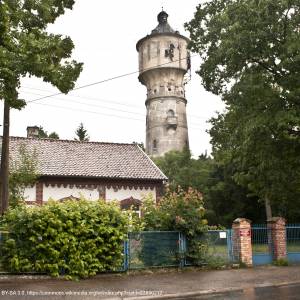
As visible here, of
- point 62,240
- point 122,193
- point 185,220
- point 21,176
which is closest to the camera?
point 62,240

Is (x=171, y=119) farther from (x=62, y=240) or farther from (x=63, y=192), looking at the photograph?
(x=62, y=240)

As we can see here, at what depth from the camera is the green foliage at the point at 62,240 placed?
14.7 m

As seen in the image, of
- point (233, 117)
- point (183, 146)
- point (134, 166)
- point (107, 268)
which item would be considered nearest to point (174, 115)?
point (183, 146)

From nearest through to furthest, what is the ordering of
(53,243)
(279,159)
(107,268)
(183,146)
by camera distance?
(53,243) → (107,268) → (279,159) → (183,146)

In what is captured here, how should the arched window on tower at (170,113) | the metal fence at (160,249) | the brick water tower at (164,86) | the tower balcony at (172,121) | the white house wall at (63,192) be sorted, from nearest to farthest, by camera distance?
the metal fence at (160,249) → the white house wall at (63,192) → the brick water tower at (164,86) → the tower balcony at (172,121) → the arched window on tower at (170,113)

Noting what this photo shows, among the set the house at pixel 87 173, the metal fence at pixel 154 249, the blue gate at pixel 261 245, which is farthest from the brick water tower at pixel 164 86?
the metal fence at pixel 154 249

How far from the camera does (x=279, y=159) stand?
78.8 feet

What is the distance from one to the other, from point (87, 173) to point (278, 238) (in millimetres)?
15216

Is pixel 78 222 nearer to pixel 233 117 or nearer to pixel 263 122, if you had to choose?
pixel 263 122

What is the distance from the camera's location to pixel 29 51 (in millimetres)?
14156

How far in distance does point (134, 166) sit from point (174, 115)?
3199cm

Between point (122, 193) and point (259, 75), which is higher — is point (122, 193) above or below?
below

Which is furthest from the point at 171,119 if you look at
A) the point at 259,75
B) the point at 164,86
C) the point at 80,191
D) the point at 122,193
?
the point at 259,75

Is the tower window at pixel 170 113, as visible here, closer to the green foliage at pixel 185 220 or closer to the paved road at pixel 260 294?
the green foliage at pixel 185 220
